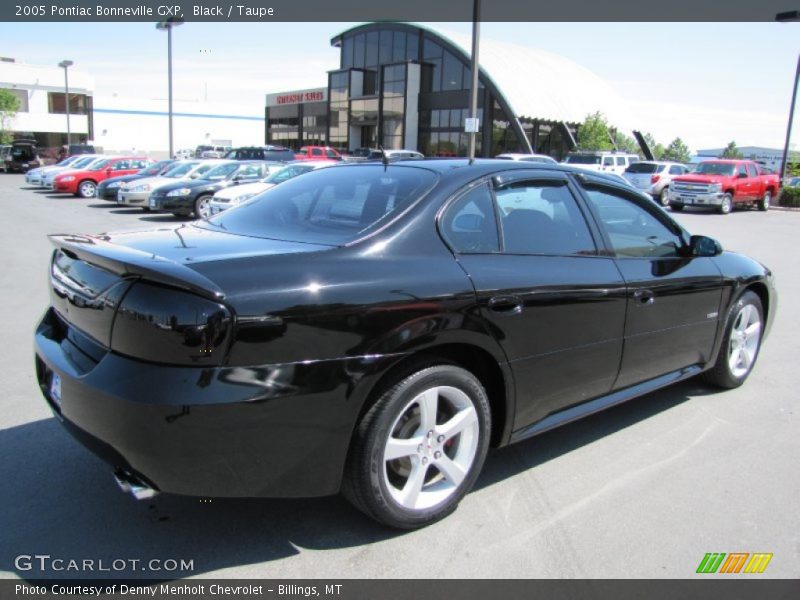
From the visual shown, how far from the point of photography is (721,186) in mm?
24547

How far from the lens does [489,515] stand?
319 cm

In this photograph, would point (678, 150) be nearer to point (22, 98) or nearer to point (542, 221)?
point (22, 98)

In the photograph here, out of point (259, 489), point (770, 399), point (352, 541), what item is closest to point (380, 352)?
point (259, 489)

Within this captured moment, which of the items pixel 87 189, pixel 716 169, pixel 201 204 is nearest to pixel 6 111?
pixel 87 189

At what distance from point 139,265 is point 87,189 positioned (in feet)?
83.5

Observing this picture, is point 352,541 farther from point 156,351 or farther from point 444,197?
point 444,197

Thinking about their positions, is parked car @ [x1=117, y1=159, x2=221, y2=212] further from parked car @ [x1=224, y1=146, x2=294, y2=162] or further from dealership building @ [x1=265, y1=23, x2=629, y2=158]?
dealership building @ [x1=265, y1=23, x2=629, y2=158]

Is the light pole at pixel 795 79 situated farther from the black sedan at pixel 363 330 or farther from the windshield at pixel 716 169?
the black sedan at pixel 363 330

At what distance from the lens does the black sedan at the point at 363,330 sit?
2414 millimetres

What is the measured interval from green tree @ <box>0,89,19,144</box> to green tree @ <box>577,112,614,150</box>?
4960cm

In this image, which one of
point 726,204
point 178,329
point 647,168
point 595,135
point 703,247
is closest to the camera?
point 178,329

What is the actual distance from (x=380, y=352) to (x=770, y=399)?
12.1 ft

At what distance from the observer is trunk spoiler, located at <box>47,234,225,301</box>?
2.41 metres

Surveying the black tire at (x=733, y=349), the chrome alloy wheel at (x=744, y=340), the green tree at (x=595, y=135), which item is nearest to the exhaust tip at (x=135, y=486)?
the black tire at (x=733, y=349)
